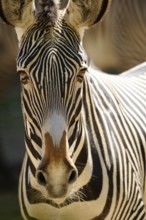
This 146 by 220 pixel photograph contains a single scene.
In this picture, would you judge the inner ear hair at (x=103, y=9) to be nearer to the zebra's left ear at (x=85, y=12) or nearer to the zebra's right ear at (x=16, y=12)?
the zebra's left ear at (x=85, y=12)

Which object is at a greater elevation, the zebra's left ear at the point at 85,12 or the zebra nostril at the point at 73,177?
the zebra's left ear at the point at 85,12

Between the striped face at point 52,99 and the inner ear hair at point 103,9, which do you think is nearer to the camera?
the striped face at point 52,99

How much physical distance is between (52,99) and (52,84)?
0.24ft

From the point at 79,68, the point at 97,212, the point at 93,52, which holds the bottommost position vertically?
the point at 93,52

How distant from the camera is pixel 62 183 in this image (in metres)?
5.57

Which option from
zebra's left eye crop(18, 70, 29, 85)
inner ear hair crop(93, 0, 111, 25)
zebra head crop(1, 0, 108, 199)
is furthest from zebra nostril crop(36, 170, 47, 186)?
inner ear hair crop(93, 0, 111, 25)

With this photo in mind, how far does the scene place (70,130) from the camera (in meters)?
5.79

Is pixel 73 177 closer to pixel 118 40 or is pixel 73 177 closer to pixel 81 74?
pixel 81 74

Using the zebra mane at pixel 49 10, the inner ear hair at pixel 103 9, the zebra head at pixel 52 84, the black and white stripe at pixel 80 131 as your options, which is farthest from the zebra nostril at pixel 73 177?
the inner ear hair at pixel 103 9

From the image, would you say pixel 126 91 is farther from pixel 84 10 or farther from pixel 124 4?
pixel 124 4

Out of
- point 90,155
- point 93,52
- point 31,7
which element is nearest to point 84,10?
point 31,7

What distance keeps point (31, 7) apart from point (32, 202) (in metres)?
0.97

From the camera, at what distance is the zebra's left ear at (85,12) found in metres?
5.94

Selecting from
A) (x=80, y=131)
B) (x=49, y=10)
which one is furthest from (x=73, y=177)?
(x=49, y=10)
